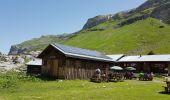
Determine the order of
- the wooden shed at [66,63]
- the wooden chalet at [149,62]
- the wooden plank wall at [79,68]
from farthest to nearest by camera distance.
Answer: the wooden chalet at [149,62], the wooden plank wall at [79,68], the wooden shed at [66,63]

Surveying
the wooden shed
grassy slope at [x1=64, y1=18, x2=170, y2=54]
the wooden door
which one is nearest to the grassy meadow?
the wooden door

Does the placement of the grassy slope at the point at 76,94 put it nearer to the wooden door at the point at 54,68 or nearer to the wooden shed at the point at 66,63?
the wooden shed at the point at 66,63

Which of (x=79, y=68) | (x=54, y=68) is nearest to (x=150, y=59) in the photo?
(x=79, y=68)

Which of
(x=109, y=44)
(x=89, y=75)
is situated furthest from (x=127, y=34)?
(x=89, y=75)

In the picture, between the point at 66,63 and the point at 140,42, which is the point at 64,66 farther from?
the point at 140,42

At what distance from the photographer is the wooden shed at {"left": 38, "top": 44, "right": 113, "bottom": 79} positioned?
157 feet

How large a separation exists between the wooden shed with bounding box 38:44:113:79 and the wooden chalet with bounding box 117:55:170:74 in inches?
1398

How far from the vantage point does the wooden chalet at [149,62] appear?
276ft

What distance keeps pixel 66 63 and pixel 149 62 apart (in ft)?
150

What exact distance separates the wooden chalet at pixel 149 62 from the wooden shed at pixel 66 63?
116 ft

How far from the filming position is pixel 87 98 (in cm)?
2461

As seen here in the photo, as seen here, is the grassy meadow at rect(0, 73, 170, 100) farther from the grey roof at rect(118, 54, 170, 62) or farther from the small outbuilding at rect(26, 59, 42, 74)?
the grey roof at rect(118, 54, 170, 62)

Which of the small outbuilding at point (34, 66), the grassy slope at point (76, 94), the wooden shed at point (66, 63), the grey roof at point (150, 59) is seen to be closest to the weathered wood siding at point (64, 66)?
the wooden shed at point (66, 63)

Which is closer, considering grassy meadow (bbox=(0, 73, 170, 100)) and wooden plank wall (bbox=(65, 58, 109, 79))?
grassy meadow (bbox=(0, 73, 170, 100))
